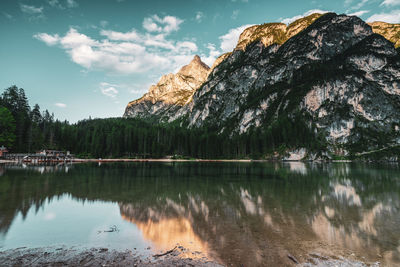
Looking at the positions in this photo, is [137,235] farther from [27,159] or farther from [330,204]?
[27,159]

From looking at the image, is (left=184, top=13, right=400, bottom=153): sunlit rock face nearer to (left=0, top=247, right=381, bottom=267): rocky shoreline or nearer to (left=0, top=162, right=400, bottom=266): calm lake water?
(left=0, top=162, right=400, bottom=266): calm lake water

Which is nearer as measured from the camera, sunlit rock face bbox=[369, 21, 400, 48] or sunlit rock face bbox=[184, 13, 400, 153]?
sunlit rock face bbox=[184, 13, 400, 153]

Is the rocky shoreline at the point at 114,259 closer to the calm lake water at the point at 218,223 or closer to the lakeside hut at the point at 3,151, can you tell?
the calm lake water at the point at 218,223

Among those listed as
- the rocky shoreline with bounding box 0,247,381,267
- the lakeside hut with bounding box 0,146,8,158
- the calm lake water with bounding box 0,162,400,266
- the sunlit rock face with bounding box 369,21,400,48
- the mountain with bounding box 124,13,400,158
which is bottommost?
the calm lake water with bounding box 0,162,400,266

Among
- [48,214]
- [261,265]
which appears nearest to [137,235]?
[261,265]

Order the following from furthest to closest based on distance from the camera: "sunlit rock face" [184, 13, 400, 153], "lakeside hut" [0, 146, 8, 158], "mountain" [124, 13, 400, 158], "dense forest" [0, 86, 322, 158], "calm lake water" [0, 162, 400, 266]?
"sunlit rock face" [184, 13, 400, 153]
"mountain" [124, 13, 400, 158]
"dense forest" [0, 86, 322, 158]
"lakeside hut" [0, 146, 8, 158]
"calm lake water" [0, 162, 400, 266]

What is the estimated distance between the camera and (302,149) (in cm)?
12294

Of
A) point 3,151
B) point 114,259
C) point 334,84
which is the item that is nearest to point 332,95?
point 334,84

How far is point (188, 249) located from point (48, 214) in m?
11.7

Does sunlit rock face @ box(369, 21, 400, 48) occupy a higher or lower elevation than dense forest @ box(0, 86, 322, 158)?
higher

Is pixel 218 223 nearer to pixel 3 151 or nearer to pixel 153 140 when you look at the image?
pixel 3 151

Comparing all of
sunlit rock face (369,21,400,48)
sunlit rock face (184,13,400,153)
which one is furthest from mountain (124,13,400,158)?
sunlit rock face (369,21,400,48)

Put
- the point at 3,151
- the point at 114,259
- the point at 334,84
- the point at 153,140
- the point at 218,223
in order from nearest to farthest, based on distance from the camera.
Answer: the point at 114,259, the point at 218,223, the point at 3,151, the point at 153,140, the point at 334,84

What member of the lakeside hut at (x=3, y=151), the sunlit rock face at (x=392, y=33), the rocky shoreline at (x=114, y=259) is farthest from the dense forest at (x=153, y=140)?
the sunlit rock face at (x=392, y=33)
